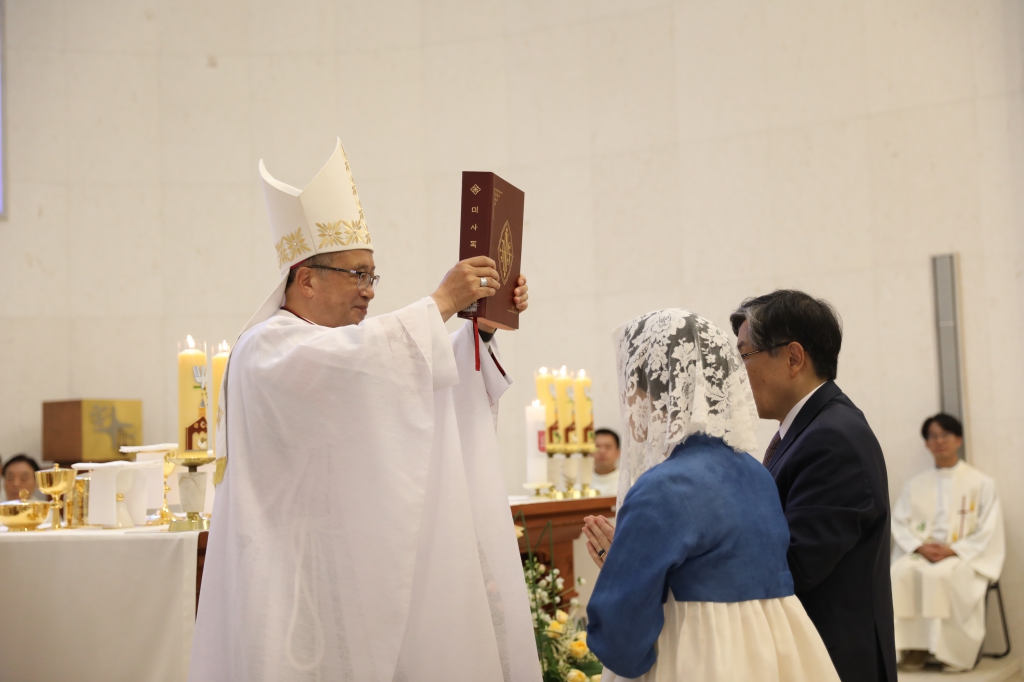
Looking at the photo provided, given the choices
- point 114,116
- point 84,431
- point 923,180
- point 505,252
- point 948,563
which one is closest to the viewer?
point 505,252

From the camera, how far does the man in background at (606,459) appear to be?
316 inches

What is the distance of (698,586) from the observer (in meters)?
2.10

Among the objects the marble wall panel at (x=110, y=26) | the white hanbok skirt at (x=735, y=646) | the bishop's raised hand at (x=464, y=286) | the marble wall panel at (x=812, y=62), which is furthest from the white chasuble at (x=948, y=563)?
the marble wall panel at (x=110, y=26)

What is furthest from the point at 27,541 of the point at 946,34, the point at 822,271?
the point at 946,34

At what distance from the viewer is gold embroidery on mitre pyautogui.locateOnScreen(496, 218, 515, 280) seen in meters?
2.79

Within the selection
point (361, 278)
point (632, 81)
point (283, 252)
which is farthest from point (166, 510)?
point (632, 81)

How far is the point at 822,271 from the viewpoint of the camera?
7.59 m

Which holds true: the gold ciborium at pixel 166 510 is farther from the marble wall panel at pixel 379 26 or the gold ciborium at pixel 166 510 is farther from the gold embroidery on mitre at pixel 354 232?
the marble wall panel at pixel 379 26

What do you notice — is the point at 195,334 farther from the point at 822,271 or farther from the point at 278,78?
the point at 822,271

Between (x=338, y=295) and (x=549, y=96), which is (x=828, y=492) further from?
(x=549, y=96)

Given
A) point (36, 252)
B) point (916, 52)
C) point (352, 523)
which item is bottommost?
point (352, 523)

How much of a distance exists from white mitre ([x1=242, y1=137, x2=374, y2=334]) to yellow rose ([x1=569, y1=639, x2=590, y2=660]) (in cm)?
157

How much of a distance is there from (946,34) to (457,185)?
4.29m

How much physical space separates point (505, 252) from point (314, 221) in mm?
649
